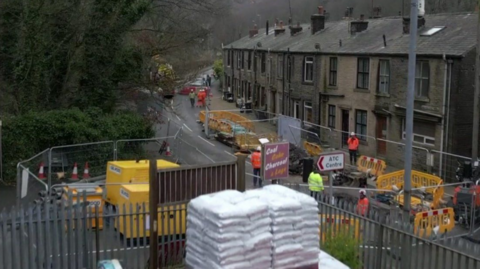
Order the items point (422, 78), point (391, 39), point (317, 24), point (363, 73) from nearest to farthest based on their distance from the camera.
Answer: point (422, 78)
point (391, 39)
point (363, 73)
point (317, 24)

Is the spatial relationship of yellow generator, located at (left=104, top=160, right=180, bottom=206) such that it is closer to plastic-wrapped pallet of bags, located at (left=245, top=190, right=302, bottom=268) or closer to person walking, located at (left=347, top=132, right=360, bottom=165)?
plastic-wrapped pallet of bags, located at (left=245, top=190, right=302, bottom=268)

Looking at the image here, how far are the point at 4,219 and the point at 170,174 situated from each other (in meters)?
2.65

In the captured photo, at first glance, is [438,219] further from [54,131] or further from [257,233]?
[54,131]

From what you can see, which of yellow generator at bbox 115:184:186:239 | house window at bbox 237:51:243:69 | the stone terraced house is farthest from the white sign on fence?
house window at bbox 237:51:243:69

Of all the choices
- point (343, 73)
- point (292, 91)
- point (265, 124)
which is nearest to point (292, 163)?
point (343, 73)

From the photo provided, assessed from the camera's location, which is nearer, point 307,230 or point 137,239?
point 307,230

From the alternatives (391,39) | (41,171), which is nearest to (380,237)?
(41,171)

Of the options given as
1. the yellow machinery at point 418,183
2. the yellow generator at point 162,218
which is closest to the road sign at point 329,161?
the yellow generator at point 162,218

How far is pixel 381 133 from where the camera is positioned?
28.0 metres

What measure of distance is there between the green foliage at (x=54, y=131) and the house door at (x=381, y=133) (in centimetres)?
1150

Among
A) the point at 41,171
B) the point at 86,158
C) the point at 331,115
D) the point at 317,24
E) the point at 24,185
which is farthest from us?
the point at 317,24

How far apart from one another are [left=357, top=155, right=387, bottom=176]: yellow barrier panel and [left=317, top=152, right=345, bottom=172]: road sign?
11076 millimetres

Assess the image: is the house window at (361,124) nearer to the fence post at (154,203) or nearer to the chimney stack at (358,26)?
the chimney stack at (358,26)

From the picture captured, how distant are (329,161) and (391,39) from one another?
1728 centimetres
